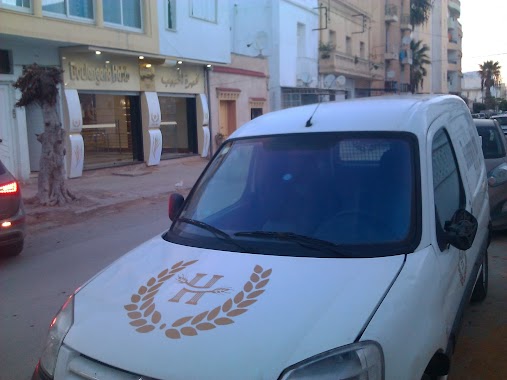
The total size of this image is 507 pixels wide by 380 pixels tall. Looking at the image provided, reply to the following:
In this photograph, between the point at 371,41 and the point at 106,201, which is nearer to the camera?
the point at 106,201

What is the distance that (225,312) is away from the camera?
241cm

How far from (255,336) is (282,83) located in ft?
88.1

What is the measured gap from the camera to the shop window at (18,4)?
1316cm

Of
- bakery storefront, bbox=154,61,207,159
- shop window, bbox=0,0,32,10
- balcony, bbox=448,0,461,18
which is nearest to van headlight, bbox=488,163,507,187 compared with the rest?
shop window, bbox=0,0,32,10

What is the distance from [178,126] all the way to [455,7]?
182 feet

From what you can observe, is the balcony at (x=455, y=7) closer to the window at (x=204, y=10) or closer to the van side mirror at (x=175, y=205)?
the window at (x=204, y=10)

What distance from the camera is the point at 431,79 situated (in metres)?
60.6

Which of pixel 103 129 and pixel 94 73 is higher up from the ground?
pixel 94 73

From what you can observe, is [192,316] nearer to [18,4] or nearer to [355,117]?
[355,117]

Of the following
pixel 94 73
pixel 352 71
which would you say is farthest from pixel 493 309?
pixel 352 71

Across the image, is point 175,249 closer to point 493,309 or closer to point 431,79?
point 493,309

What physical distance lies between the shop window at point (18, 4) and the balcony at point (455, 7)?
60797 mm

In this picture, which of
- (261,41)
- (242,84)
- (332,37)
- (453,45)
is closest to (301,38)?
(261,41)

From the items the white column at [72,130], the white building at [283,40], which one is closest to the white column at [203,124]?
the white building at [283,40]
